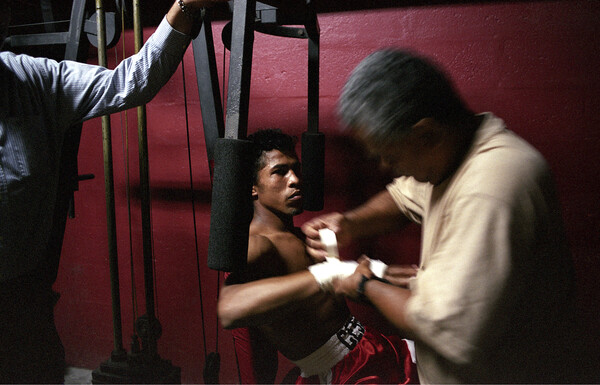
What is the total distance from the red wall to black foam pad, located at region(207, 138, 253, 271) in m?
1.25

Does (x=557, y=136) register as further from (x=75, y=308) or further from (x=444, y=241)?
(x=75, y=308)

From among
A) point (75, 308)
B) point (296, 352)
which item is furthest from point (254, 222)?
point (75, 308)

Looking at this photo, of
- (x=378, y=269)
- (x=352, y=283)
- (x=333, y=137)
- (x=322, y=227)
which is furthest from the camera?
(x=333, y=137)

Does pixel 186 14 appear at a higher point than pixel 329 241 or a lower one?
higher

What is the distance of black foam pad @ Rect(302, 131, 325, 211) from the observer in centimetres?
168

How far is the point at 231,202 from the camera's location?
105 centimetres

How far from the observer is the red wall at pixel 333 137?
194 cm

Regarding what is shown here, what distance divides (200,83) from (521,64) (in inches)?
58.6

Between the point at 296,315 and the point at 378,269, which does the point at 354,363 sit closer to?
the point at 296,315

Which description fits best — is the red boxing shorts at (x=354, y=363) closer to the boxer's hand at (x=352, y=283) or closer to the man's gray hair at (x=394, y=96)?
the boxer's hand at (x=352, y=283)

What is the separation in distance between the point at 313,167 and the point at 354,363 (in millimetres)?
813

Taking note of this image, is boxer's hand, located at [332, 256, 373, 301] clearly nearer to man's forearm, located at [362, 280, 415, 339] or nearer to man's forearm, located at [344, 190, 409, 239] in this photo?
man's forearm, located at [362, 280, 415, 339]

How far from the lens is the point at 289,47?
2234 millimetres

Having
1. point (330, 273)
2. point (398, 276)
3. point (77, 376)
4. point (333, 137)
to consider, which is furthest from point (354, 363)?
point (77, 376)
